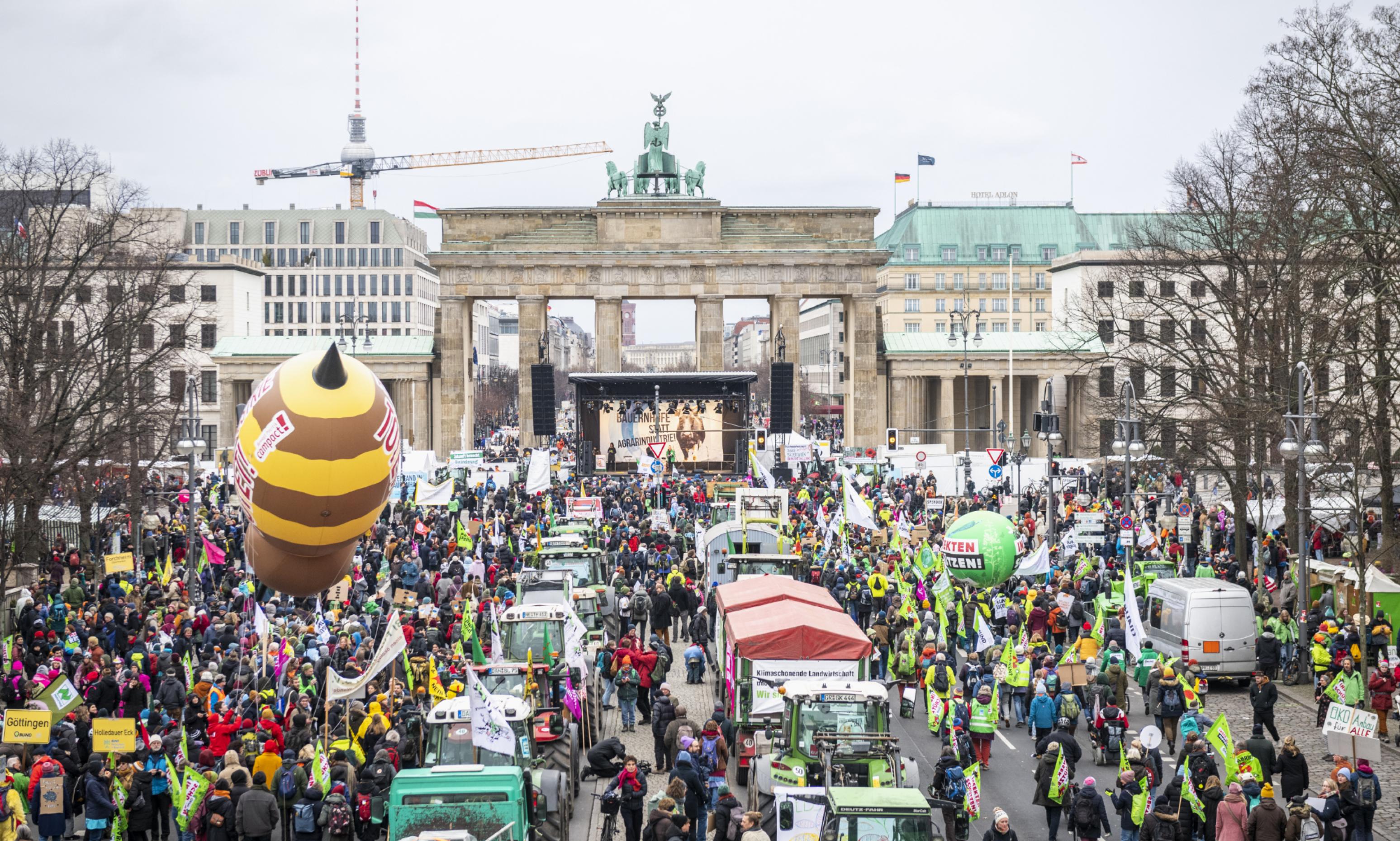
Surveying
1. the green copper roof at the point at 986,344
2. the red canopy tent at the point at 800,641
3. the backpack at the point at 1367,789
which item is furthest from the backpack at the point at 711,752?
the green copper roof at the point at 986,344

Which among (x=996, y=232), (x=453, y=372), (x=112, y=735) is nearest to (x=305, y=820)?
(x=112, y=735)

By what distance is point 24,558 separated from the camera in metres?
37.8

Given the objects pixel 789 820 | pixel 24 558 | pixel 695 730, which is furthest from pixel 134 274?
pixel 789 820

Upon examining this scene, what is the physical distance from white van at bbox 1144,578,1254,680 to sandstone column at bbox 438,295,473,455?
60.7 meters

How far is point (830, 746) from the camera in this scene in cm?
1711

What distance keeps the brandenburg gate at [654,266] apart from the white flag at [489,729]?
222ft

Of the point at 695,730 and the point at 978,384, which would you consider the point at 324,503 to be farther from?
the point at 978,384

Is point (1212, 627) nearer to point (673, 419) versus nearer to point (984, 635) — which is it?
point (984, 635)

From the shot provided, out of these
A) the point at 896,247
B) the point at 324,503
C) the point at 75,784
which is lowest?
the point at 75,784

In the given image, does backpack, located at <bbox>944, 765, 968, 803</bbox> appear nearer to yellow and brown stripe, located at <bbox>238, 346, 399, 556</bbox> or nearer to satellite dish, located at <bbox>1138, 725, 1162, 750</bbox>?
satellite dish, located at <bbox>1138, 725, 1162, 750</bbox>

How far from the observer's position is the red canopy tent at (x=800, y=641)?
66.4ft

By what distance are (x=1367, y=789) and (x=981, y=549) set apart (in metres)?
16.3

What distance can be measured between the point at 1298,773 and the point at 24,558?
30225 millimetres

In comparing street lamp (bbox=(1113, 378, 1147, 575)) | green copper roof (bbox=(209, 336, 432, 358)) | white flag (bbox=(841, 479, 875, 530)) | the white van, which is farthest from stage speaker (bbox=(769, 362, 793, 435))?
the white van
